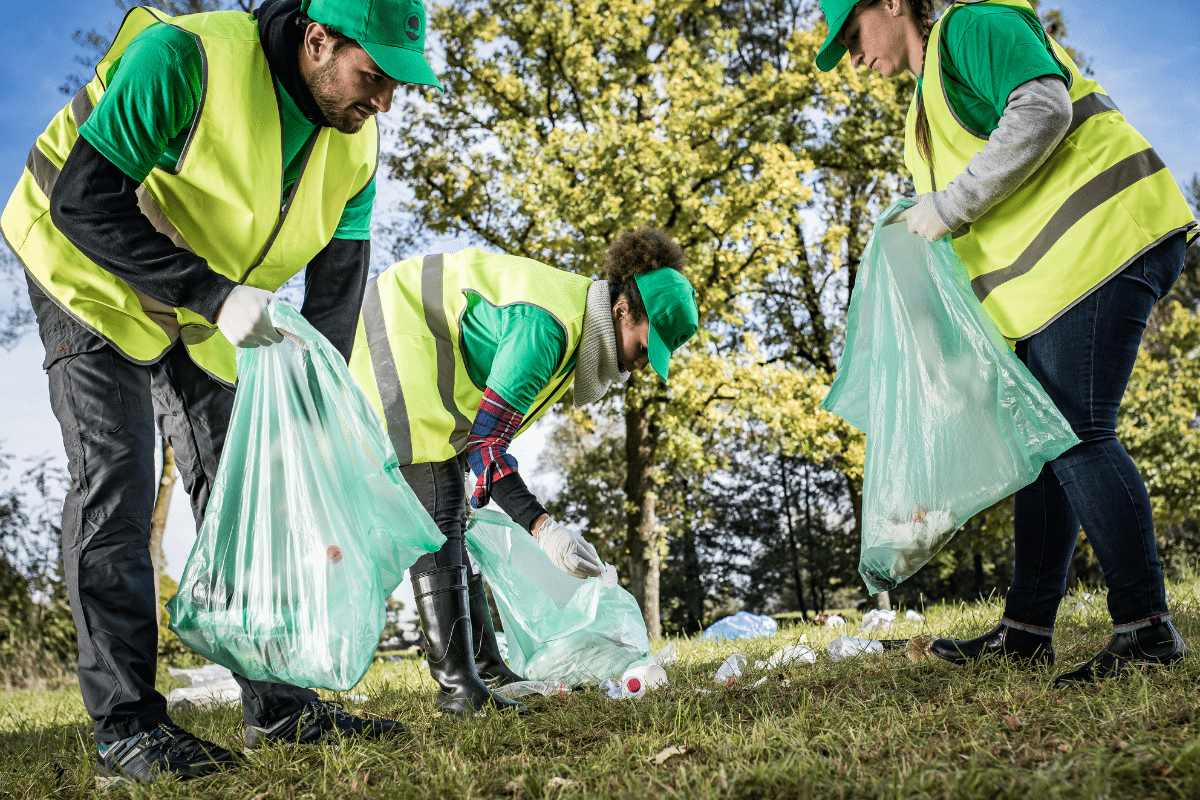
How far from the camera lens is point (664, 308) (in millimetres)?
2510

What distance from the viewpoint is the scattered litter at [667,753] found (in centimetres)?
145

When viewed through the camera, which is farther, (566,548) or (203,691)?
(203,691)

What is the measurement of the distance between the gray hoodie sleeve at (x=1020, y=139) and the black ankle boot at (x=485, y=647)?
1.90 metres

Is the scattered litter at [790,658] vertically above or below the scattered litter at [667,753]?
below

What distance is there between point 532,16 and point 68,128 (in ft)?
31.2

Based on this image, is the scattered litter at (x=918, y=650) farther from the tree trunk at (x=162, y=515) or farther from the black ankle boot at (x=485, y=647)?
the tree trunk at (x=162, y=515)

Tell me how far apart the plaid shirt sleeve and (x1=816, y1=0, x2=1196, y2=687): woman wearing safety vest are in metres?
1.16

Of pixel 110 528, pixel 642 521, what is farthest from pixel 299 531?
pixel 642 521

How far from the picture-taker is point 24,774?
185cm

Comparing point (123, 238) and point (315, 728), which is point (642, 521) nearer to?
point (315, 728)

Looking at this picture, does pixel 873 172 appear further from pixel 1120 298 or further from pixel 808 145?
pixel 1120 298

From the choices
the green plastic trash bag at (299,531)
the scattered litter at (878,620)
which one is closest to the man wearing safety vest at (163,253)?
the green plastic trash bag at (299,531)

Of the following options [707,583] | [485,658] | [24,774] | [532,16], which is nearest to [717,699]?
[485,658]

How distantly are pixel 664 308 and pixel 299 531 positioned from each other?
1.29 metres
